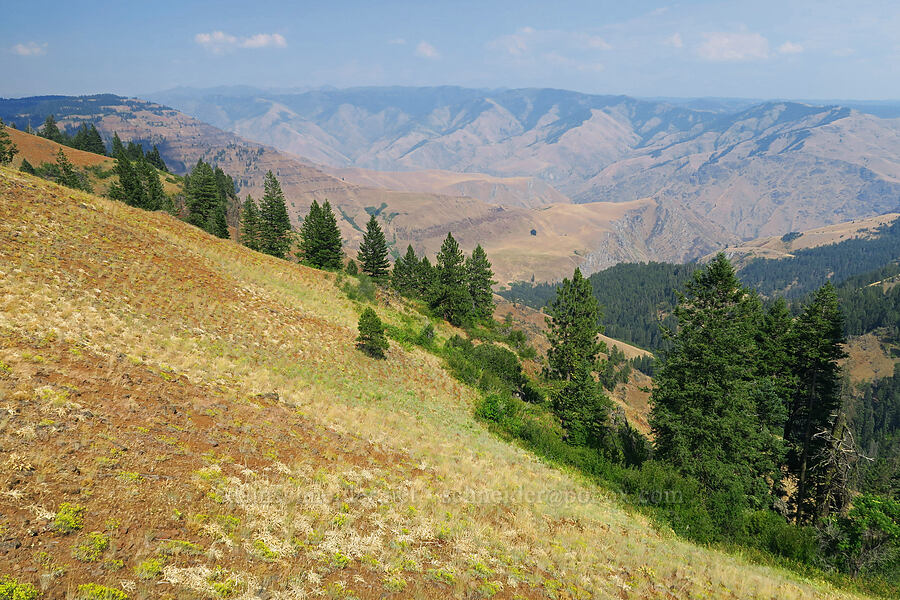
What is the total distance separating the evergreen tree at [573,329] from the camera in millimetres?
32906

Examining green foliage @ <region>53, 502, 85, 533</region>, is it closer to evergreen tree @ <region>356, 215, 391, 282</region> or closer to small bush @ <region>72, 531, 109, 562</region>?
small bush @ <region>72, 531, 109, 562</region>

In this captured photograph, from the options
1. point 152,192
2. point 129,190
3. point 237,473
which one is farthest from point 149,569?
point 152,192

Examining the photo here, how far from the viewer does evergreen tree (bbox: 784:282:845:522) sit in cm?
3067

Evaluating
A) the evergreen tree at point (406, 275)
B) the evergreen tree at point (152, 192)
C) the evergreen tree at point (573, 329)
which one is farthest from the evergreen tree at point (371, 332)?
the evergreen tree at point (152, 192)

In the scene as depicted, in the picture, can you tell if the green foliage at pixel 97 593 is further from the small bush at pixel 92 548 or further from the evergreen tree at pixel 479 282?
the evergreen tree at pixel 479 282

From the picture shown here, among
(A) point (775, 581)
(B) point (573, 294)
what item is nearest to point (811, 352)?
(B) point (573, 294)

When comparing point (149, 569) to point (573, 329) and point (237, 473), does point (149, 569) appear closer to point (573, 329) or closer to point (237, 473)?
point (237, 473)

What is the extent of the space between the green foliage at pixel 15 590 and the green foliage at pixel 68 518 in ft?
4.64

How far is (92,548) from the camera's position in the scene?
707 centimetres

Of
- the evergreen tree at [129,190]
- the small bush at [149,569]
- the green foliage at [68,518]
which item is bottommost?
the small bush at [149,569]

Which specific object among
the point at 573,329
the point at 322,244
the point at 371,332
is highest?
the point at 322,244

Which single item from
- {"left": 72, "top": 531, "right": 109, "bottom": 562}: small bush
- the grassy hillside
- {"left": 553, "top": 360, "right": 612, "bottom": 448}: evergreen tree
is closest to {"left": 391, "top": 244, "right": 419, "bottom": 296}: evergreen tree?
{"left": 553, "top": 360, "right": 612, "bottom": 448}: evergreen tree

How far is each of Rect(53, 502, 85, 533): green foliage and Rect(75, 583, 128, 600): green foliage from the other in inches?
63.1

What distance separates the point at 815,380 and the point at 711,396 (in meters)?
14.1
